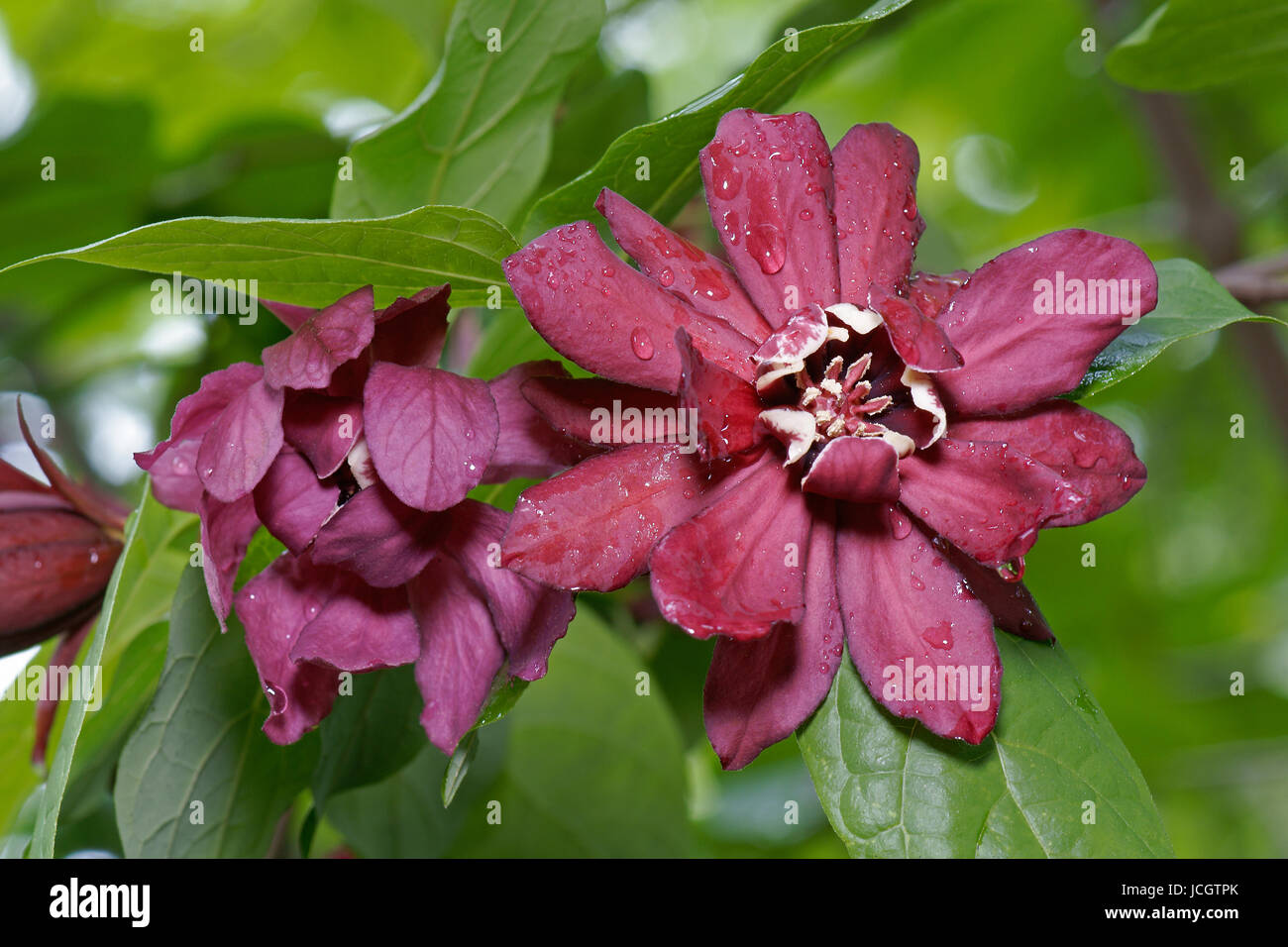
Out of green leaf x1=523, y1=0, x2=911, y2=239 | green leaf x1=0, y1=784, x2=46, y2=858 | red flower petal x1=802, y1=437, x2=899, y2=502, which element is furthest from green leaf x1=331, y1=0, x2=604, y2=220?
green leaf x1=0, y1=784, x2=46, y2=858

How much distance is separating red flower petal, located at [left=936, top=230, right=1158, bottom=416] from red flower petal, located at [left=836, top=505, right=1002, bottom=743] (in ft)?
0.37

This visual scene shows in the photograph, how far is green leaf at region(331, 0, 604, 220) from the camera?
109 centimetres

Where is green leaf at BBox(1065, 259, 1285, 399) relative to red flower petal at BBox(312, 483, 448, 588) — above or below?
above

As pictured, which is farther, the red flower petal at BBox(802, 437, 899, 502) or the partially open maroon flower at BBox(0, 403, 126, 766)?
the partially open maroon flower at BBox(0, 403, 126, 766)

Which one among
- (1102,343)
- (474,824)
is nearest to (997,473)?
(1102,343)

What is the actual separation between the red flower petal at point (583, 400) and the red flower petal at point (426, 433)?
37 mm

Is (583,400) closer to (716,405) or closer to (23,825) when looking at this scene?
(716,405)

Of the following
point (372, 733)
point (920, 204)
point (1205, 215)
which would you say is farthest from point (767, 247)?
point (920, 204)

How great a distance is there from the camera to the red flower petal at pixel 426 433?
30.0 inches

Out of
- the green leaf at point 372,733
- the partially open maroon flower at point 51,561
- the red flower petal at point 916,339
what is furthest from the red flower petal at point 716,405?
the partially open maroon flower at point 51,561

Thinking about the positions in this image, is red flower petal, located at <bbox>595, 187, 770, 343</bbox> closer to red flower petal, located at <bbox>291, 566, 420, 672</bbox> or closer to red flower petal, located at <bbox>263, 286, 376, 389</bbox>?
red flower petal, located at <bbox>263, 286, 376, 389</bbox>

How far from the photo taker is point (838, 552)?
84 cm

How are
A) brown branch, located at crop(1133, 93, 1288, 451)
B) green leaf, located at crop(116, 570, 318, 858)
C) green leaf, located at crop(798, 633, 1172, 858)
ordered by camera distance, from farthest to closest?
brown branch, located at crop(1133, 93, 1288, 451)
green leaf, located at crop(116, 570, 318, 858)
green leaf, located at crop(798, 633, 1172, 858)
